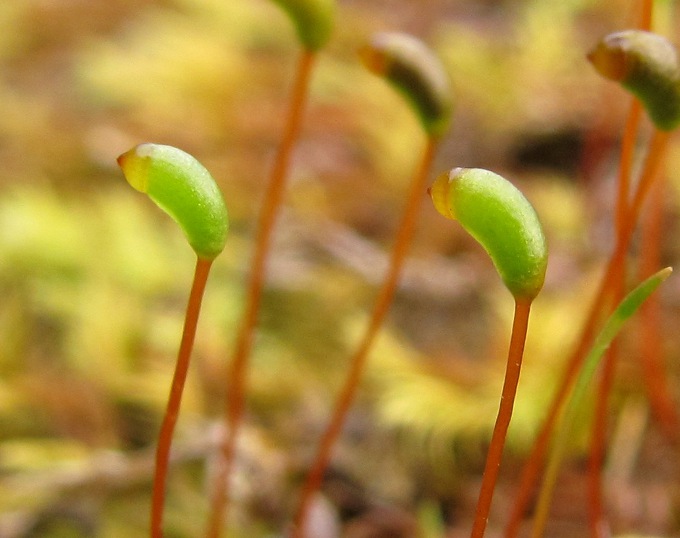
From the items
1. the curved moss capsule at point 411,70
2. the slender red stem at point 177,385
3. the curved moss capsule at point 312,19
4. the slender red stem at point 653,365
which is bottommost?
the slender red stem at point 177,385

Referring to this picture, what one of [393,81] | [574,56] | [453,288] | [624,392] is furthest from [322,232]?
[574,56]

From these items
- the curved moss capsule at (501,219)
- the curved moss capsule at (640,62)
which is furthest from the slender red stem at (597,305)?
the curved moss capsule at (501,219)

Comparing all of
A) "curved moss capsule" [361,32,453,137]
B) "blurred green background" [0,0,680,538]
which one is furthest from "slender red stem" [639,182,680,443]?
"curved moss capsule" [361,32,453,137]

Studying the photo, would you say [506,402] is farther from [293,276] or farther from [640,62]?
[293,276]

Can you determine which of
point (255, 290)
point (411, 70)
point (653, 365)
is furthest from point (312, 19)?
point (653, 365)

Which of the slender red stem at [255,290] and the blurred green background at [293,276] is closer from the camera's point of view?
the slender red stem at [255,290]

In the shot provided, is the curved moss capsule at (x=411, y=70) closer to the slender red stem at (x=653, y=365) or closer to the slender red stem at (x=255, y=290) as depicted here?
the slender red stem at (x=255, y=290)
